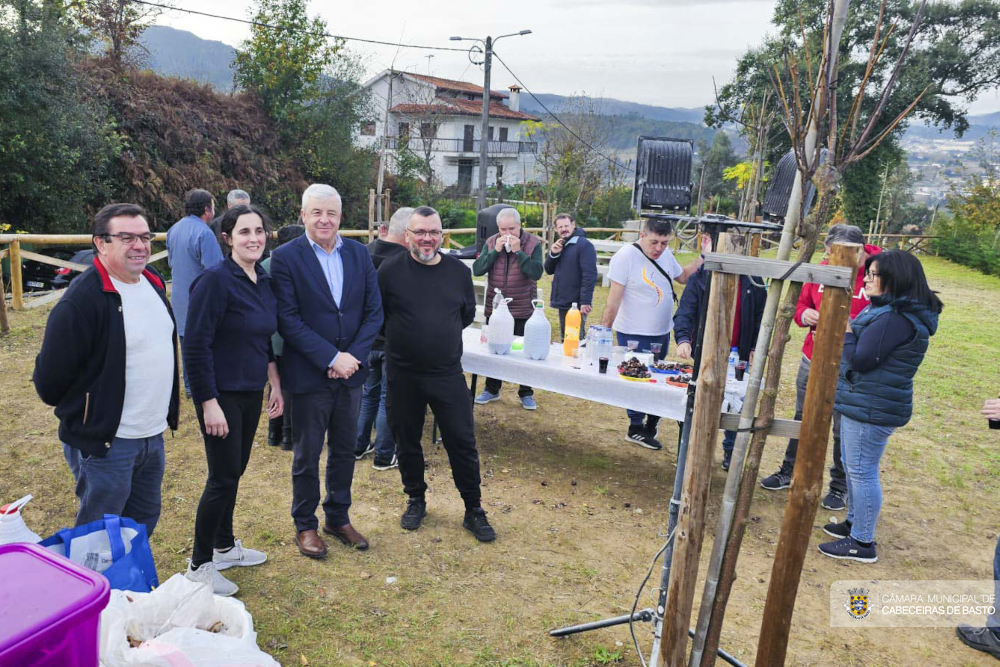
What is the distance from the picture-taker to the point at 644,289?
469cm

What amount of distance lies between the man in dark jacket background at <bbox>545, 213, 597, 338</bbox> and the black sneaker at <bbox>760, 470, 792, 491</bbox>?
7.56 feet

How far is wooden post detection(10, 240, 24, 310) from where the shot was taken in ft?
24.9

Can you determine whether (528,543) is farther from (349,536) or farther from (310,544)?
(310,544)

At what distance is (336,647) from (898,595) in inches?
111

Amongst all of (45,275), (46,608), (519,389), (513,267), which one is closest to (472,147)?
(45,275)

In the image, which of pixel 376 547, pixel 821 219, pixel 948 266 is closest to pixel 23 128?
pixel 376 547

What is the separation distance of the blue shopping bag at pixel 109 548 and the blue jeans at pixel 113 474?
165 mm

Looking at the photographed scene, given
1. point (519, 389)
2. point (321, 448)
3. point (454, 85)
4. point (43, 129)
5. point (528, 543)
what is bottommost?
point (528, 543)

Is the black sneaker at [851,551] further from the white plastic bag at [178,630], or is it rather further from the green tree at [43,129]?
the green tree at [43,129]

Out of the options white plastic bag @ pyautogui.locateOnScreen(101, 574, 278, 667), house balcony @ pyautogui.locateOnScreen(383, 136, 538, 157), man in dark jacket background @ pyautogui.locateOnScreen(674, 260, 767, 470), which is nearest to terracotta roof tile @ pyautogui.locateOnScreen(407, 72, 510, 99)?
house balcony @ pyautogui.locateOnScreen(383, 136, 538, 157)

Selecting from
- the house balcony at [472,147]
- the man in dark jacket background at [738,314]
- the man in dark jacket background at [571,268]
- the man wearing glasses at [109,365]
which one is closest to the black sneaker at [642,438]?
the man in dark jacket background at [738,314]

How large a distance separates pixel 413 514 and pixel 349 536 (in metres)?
0.40

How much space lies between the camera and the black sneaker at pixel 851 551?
365 centimetres

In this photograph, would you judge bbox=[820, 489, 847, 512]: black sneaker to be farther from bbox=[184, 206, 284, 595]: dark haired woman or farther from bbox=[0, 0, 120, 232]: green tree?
bbox=[0, 0, 120, 232]: green tree
